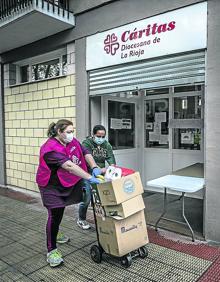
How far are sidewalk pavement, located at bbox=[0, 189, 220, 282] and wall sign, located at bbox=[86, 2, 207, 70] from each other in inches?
102

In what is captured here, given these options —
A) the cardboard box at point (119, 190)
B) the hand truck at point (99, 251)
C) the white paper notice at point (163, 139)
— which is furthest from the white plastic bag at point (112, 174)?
the white paper notice at point (163, 139)

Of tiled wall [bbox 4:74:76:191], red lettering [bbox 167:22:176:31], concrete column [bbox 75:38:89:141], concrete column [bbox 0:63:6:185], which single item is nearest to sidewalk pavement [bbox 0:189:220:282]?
concrete column [bbox 75:38:89:141]

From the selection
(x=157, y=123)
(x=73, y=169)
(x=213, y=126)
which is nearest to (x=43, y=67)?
(x=157, y=123)

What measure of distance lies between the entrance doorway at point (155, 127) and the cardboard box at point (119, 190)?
2462 millimetres

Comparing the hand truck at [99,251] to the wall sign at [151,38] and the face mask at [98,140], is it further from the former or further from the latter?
the wall sign at [151,38]

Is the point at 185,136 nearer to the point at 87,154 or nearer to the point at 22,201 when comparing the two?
the point at 87,154

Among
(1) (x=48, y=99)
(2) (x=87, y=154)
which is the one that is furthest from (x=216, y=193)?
(1) (x=48, y=99)

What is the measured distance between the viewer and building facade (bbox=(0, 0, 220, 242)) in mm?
3738

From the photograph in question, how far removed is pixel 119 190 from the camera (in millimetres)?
2883

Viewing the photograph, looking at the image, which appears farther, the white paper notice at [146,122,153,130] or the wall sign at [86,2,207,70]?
the white paper notice at [146,122,153,130]

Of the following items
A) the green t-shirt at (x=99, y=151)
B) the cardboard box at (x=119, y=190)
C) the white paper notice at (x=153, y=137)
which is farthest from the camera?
the white paper notice at (x=153, y=137)

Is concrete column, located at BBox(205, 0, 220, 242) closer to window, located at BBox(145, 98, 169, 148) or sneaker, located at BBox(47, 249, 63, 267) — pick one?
sneaker, located at BBox(47, 249, 63, 267)

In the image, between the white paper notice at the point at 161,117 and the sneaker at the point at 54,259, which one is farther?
the white paper notice at the point at 161,117

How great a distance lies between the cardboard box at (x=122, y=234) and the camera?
300cm
